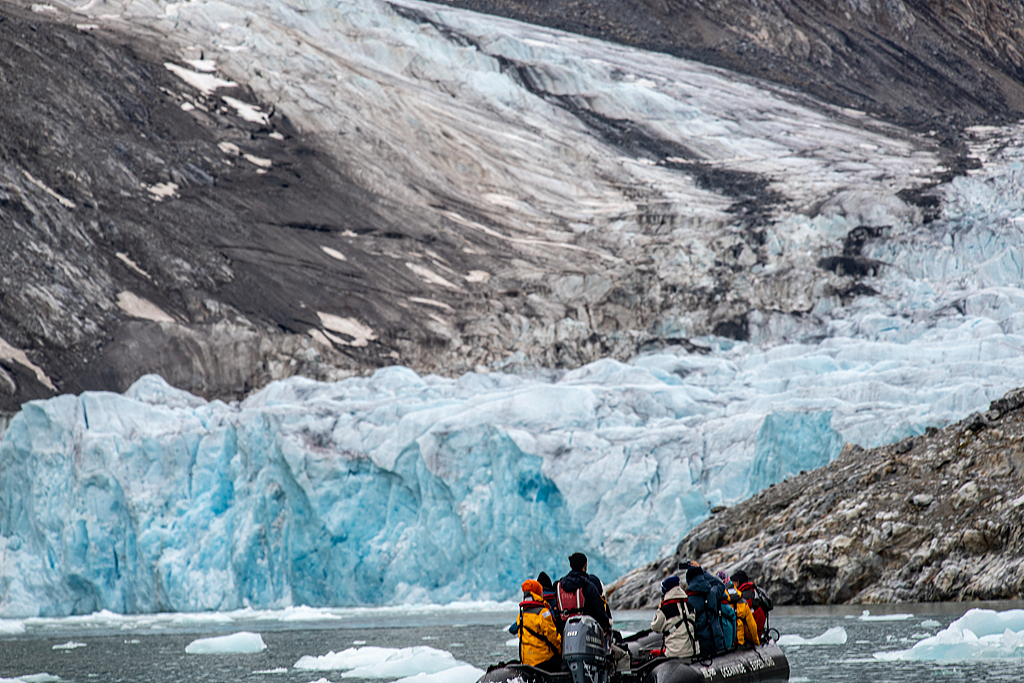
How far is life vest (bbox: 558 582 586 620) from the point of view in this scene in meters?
7.97

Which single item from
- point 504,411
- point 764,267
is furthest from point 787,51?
point 504,411

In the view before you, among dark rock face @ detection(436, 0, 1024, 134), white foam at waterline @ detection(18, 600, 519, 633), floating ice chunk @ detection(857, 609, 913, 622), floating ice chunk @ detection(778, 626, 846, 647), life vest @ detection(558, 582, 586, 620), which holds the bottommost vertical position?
white foam at waterline @ detection(18, 600, 519, 633)

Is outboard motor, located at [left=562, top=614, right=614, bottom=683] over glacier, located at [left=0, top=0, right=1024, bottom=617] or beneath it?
over

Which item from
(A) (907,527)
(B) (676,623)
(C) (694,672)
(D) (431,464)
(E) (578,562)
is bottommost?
(D) (431,464)

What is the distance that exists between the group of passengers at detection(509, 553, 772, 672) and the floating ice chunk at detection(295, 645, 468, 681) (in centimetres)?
291

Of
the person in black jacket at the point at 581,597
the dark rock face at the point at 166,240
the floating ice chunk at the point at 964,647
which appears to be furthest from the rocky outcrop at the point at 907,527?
the dark rock face at the point at 166,240

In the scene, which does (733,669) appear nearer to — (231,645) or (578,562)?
(578,562)

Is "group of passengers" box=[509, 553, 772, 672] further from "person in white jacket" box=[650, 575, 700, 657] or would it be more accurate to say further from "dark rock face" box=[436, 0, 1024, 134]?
"dark rock face" box=[436, 0, 1024, 134]

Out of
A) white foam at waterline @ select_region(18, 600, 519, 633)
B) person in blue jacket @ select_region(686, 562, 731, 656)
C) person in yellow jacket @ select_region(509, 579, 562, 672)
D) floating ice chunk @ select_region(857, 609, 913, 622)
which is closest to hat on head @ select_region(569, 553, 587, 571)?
person in yellow jacket @ select_region(509, 579, 562, 672)

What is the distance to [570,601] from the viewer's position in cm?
801

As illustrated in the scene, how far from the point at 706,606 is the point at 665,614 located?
31cm

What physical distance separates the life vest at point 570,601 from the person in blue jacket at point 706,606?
0.90 metres

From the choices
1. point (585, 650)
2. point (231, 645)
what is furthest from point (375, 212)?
point (585, 650)

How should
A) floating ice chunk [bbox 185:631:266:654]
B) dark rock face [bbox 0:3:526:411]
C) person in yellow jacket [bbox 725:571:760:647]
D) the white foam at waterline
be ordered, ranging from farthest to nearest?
dark rock face [bbox 0:3:526:411], the white foam at waterline, floating ice chunk [bbox 185:631:266:654], person in yellow jacket [bbox 725:571:760:647]
